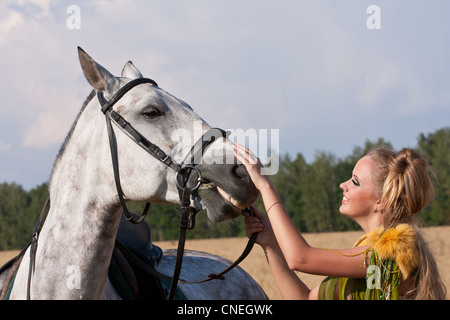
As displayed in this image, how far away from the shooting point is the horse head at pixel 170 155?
2.88 meters

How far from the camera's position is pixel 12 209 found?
175 ft

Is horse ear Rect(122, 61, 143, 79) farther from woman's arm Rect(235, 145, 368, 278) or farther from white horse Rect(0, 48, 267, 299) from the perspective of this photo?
woman's arm Rect(235, 145, 368, 278)

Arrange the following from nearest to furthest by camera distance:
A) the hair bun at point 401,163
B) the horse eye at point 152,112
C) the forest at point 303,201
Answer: the hair bun at point 401,163, the horse eye at point 152,112, the forest at point 303,201

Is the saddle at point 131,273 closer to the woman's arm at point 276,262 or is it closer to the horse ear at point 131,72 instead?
the woman's arm at point 276,262

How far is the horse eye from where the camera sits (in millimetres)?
3094

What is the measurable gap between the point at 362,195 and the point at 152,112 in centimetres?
140

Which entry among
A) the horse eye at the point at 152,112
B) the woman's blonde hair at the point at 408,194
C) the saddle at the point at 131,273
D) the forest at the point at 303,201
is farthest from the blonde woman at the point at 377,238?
the forest at the point at 303,201

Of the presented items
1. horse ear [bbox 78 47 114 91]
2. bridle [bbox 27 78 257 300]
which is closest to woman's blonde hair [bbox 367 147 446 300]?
bridle [bbox 27 78 257 300]

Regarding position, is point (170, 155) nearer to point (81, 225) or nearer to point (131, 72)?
point (81, 225)

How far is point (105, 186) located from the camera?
3.12 metres

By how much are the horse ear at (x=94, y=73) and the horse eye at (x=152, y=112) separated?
1.28 feet

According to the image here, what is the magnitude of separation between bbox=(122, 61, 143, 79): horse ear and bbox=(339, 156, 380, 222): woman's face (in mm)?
1786

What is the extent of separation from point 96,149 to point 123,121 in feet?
0.90

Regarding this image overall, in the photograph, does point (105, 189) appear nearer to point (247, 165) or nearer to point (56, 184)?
point (56, 184)
